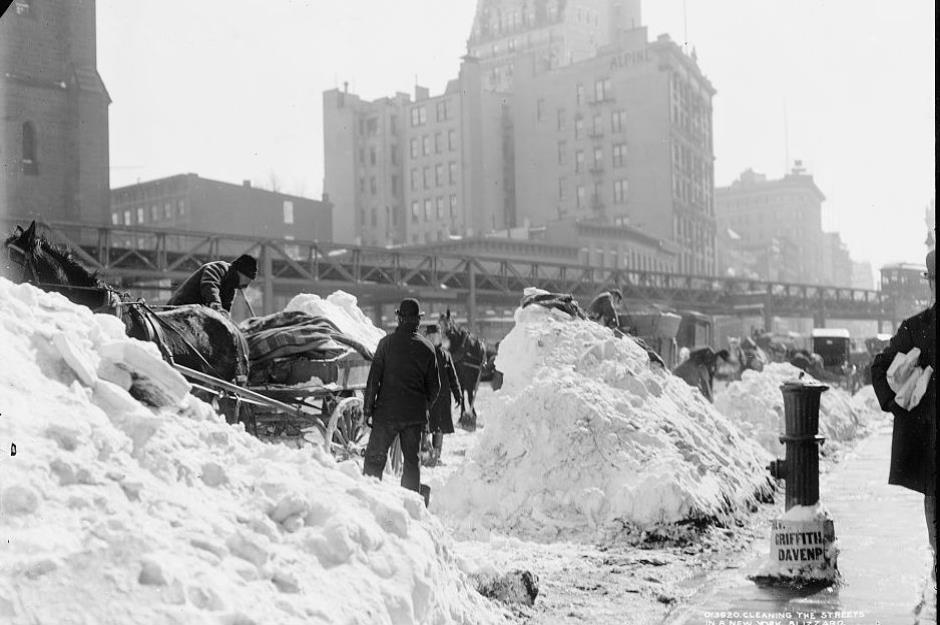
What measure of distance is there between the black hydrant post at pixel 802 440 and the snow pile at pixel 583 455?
6.06ft

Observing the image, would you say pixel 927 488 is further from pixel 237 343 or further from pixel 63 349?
pixel 237 343

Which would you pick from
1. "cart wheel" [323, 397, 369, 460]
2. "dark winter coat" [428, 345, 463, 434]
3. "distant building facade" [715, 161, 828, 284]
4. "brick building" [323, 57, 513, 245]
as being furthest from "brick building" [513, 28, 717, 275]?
"cart wheel" [323, 397, 369, 460]

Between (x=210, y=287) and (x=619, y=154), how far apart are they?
234 feet

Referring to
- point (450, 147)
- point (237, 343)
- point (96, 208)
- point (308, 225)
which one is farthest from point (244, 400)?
point (450, 147)

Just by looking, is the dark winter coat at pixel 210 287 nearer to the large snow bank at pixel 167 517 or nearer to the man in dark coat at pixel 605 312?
the large snow bank at pixel 167 517

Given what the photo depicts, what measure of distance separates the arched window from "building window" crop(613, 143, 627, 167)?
49176 mm

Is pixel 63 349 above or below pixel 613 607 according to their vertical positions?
above

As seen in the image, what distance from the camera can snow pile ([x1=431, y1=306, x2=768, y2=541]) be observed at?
832cm

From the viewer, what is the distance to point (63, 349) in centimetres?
453

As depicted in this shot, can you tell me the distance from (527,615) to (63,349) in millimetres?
2911

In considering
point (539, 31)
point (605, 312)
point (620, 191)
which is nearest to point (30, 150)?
point (605, 312)

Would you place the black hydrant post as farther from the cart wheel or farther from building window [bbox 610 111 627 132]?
building window [bbox 610 111 627 132]

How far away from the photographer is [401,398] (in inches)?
313

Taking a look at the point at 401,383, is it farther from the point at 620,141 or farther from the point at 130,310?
the point at 620,141
